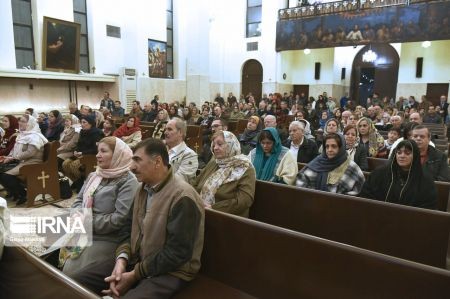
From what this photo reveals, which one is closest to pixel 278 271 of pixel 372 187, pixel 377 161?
pixel 372 187

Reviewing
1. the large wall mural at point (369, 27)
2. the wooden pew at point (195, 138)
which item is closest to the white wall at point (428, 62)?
the large wall mural at point (369, 27)

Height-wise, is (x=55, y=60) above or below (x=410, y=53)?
below

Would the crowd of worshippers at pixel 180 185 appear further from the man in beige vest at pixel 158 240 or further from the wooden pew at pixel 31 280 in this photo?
the wooden pew at pixel 31 280

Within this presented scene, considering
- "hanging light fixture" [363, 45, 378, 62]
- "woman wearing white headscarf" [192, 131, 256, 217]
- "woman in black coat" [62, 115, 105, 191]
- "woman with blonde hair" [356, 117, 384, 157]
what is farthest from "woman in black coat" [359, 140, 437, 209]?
"hanging light fixture" [363, 45, 378, 62]

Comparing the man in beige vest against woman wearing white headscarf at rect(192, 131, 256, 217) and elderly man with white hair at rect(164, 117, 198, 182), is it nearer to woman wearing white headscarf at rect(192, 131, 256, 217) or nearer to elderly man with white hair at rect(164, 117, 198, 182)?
woman wearing white headscarf at rect(192, 131, 256, 217)

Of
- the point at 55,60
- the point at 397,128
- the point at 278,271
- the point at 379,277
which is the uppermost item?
the point at 55,60

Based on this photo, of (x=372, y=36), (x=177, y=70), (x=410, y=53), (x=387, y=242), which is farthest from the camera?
(x=177, y=70)

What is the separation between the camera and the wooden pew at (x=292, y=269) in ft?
4.58

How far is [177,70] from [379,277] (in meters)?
15.3

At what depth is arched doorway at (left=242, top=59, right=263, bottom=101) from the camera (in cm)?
1752

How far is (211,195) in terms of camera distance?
2629 mm

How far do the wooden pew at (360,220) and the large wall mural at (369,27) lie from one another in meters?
12.8

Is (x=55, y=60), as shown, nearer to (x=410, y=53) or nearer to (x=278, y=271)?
(x=278, y=271)

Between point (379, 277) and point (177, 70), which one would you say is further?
point (177, 70)
